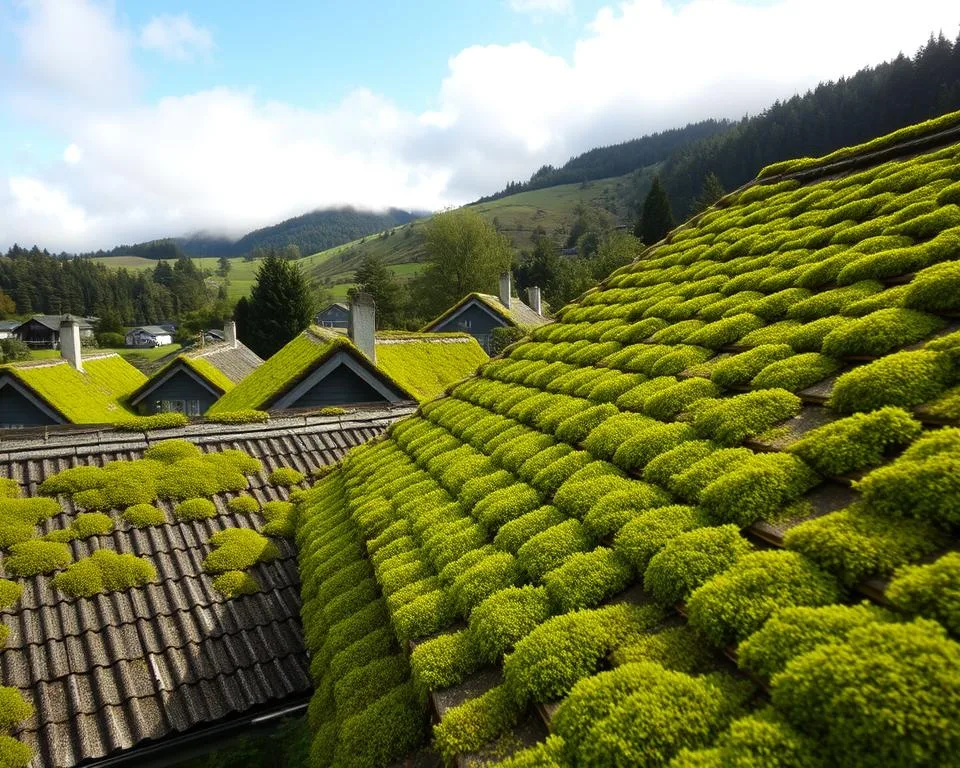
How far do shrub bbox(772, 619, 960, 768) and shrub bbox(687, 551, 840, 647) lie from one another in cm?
31

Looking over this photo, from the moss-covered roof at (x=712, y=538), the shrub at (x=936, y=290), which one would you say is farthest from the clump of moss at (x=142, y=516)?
the shrub at (x=936, y=290)

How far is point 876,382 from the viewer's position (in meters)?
3.17

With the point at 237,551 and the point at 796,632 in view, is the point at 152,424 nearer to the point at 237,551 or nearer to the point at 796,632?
the point at 237,551

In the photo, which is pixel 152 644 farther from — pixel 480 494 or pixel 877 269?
pixel 877 269

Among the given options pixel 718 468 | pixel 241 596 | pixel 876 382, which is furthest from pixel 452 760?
pixel 241 596

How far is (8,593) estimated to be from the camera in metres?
6.16

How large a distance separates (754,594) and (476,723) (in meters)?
1.48

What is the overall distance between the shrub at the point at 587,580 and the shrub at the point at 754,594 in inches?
22.9

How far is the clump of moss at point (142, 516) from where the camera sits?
295 inches

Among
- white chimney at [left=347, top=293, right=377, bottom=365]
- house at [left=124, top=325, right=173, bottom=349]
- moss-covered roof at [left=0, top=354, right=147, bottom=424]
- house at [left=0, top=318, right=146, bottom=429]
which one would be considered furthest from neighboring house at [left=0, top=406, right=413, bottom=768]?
house at [left=124, top=325, right=173, bottom=349]

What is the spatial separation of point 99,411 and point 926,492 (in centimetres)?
3066

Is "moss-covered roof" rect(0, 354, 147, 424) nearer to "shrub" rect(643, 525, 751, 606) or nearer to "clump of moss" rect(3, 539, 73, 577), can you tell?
"clump of moss" rect(3, 539, 73, 577)

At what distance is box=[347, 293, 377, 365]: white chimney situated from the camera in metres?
18.4

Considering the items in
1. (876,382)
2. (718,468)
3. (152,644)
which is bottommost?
(152,644)
